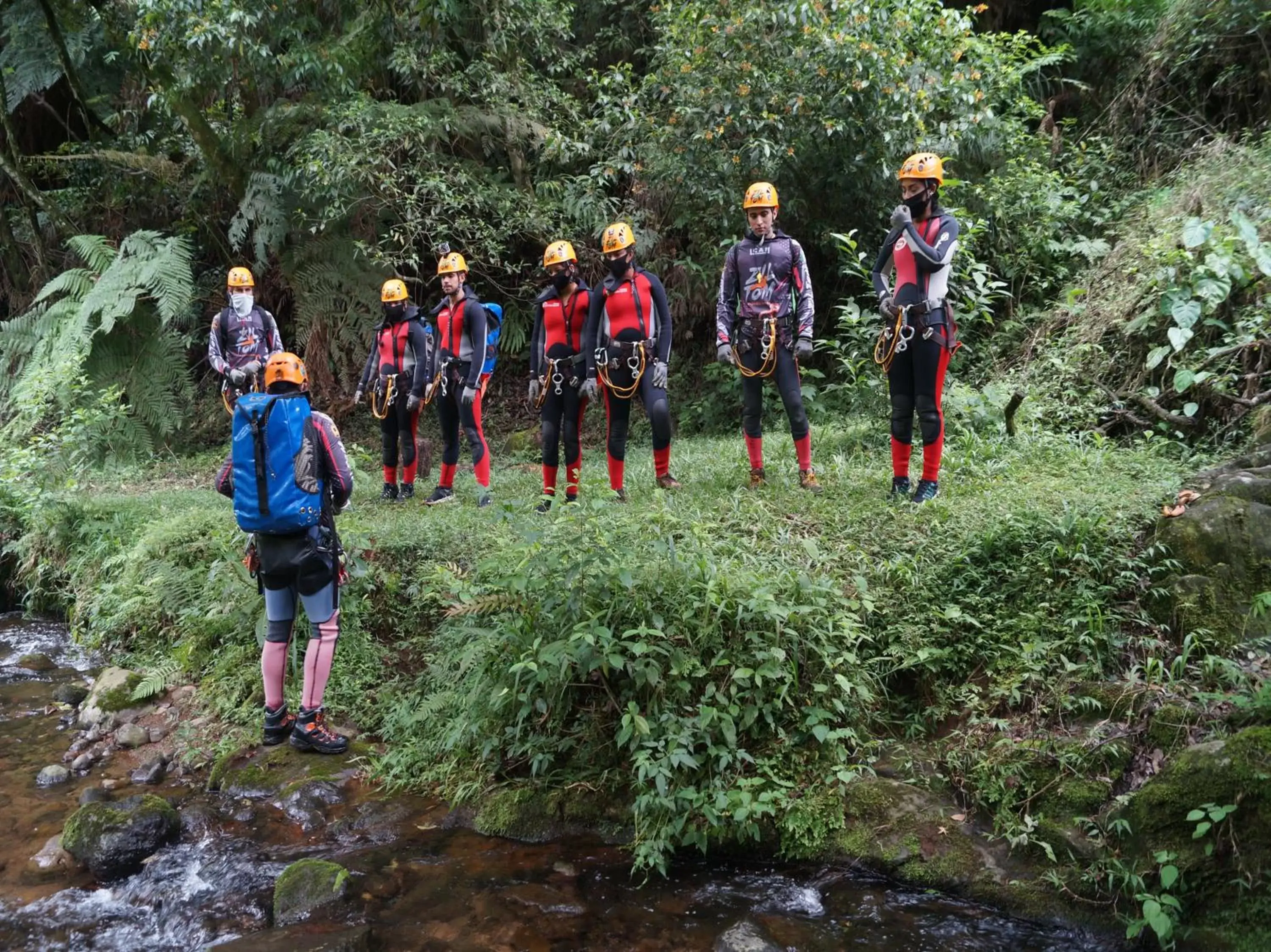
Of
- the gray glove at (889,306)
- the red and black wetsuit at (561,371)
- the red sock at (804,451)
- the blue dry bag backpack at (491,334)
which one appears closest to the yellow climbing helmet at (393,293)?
the blue dry bag backpack at (491,334)

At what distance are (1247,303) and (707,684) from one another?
5.84 m

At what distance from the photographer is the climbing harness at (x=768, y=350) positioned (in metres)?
6.84

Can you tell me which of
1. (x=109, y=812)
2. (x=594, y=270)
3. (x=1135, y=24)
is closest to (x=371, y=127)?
(x=594, y=270)

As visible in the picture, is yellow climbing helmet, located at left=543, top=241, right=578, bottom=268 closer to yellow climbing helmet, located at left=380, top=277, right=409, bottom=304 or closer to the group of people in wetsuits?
the group of people in wetsuits

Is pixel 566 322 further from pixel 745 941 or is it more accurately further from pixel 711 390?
pixel 745 941

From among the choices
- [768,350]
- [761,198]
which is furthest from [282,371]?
[761,198]

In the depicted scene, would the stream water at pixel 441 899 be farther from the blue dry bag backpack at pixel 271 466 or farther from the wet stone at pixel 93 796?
the blue dry bag backpack at pixel 271 466

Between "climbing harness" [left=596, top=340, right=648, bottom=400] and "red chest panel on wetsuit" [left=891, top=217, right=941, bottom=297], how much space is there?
6.49ft

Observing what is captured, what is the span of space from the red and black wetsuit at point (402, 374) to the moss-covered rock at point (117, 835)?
14.5 ft

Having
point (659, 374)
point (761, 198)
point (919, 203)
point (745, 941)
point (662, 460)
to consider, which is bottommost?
point (745, 941)

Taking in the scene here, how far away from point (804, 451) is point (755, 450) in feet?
1.30

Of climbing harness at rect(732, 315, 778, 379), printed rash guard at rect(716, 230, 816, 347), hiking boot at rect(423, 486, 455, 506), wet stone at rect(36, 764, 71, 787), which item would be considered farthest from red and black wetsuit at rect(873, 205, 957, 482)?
wet stone at rect(36, 764, 71, 787)

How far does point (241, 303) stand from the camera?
9.51 m

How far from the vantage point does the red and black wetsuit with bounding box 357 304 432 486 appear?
8.35 metres
